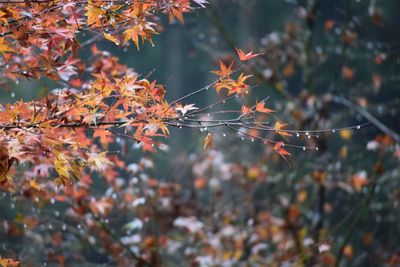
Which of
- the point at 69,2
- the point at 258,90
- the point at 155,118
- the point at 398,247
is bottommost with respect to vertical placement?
the point at 155,118

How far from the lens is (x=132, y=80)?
79.9 inches

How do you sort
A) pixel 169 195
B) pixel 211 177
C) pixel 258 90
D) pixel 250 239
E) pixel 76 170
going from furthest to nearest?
1. pixel 258 90
2. pixel 211 177
3. pixel 169 195
4. pixel 250 239
5. pixel 76 170

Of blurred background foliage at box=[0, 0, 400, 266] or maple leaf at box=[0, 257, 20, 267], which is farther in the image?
blurred background foliage at box=[0, 0, 400, 266]

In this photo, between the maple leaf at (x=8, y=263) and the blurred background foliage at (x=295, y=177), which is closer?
the maple leaf at (x=8, y=263)

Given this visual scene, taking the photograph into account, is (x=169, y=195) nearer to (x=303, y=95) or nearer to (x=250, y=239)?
(x=250, y=239)

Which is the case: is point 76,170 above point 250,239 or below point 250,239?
below

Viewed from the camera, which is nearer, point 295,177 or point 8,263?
point 8,263

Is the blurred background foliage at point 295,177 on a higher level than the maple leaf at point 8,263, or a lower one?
higher

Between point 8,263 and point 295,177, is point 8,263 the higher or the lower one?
the lower one

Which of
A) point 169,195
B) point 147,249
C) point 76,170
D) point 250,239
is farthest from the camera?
point 169,195

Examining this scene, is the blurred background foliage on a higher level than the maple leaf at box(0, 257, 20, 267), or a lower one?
higher

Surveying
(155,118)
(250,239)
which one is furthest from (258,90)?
(155,118)

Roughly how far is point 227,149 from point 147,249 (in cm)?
238

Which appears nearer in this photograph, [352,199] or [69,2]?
[69,2]
